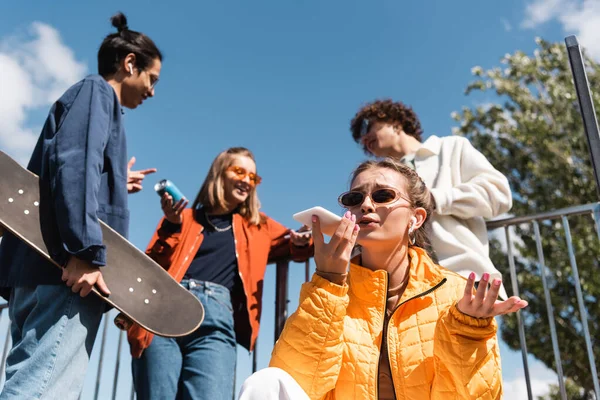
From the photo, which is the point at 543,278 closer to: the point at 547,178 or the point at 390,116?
the point at 390,116

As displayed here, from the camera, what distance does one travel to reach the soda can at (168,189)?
326cm

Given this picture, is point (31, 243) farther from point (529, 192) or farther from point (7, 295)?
point (529, 192)

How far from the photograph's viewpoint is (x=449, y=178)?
345 centimetres

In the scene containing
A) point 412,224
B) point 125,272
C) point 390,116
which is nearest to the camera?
point 125,272

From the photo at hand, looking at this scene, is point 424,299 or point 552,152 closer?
point 424,299

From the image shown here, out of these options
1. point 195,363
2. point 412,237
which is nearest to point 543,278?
point 412,237

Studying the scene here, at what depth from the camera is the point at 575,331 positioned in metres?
11.8

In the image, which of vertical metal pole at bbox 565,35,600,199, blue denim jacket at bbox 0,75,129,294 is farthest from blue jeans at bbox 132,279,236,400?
vertical metal pole at bbox 565,35,600,199

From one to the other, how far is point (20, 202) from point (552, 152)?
46.7 feet

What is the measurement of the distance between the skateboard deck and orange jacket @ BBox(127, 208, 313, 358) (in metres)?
0.67

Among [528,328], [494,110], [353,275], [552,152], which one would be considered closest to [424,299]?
[353,275]

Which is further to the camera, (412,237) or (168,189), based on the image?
(168,189)

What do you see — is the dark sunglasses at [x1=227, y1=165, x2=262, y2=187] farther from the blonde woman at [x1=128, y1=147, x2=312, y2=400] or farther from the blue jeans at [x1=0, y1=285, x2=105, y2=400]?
the blue jeans at [x1=0, y1=285, x2=105, y2=400]

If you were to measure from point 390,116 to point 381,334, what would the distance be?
7.32 feet
